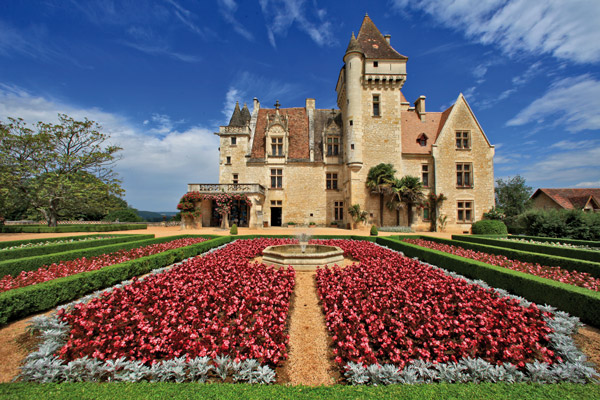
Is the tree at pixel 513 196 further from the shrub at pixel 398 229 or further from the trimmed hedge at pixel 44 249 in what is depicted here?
the trimmed hedge at pixel 44 249

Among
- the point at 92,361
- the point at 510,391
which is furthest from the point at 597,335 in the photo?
the point at 92,361

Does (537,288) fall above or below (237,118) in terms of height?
below

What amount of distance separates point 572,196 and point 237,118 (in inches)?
1621

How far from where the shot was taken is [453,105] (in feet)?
80.3

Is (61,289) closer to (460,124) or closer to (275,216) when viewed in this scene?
(275,216)

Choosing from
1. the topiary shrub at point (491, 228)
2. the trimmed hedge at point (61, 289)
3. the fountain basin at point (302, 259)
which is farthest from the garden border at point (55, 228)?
the topiary shrub at point (491, 228)

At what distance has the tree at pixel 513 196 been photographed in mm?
29784

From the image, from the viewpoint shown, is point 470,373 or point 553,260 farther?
point 553,260

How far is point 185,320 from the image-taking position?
4051mm

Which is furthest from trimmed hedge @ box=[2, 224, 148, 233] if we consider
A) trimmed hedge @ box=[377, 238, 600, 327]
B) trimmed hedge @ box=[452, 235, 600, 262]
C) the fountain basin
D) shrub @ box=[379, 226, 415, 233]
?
trimmed hedge @ box=[452, 235, 600, 262]

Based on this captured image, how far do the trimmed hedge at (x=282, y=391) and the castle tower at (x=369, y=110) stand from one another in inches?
817

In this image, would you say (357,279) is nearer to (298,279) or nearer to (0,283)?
(298,279)

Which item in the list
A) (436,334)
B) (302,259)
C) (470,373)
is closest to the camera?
(470,373)

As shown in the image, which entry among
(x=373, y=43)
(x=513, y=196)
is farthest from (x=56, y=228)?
(x=513, y=196)
